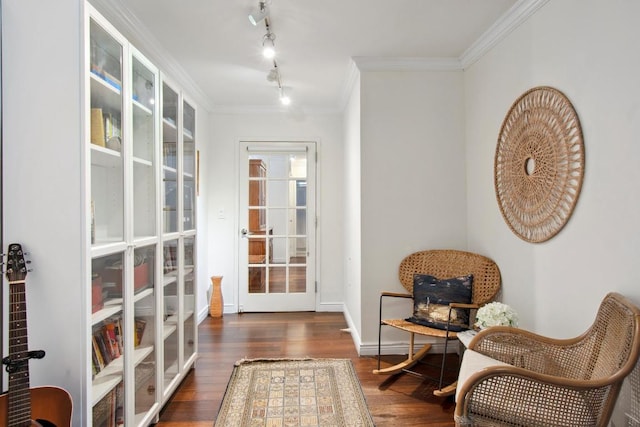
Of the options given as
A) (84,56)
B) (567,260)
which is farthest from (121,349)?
(567,260)

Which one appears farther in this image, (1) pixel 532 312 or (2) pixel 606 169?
(1) pixel 532 312

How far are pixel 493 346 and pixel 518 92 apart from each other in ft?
5.32

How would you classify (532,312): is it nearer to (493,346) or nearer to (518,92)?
(493,346)

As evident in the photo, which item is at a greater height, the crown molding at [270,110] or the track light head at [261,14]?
the crown molding at [270,110]

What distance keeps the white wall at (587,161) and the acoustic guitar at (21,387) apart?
7.54ft

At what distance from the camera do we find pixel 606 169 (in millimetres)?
1620

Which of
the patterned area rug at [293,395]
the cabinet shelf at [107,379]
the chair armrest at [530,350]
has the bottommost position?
the patterned area rug at [293,395]

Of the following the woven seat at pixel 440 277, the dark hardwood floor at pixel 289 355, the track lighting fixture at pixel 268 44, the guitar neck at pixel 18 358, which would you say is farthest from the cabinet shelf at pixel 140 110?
the woven seat at pixel 440 277

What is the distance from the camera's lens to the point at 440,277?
2918mm

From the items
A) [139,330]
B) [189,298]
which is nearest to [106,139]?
[139,330]

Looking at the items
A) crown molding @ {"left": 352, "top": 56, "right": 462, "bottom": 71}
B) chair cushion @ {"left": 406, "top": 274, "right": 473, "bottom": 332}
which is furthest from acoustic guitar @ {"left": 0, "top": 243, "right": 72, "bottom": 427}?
crown molding @ {"left": 352, "top": 56, "right": 462, "bottom": 71}

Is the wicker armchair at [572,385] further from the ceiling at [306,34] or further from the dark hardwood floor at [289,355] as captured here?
the ceiling at [306,34]

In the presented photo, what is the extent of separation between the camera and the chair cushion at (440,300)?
2582 mm

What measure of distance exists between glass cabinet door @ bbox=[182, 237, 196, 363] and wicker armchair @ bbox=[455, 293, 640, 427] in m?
1.94
